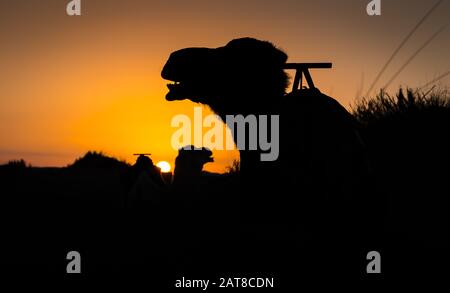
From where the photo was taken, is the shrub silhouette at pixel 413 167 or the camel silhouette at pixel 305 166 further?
the shrub silhouette at pixel 413 167

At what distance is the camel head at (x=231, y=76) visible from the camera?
228 inches

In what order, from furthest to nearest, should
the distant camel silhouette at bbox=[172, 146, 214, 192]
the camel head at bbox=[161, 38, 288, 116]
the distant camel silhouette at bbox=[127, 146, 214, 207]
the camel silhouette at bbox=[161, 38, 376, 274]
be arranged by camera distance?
1. the distant camel silhouette at bbox=[172, 146, 214, 192]
2. the distant camel silhouette at bbox=[127, 146, 214, 207]
3. the camel head at bbox=[161, 38, 288, 116]
4. the camel silhouette at bbox=[161, 38, 376, 274]

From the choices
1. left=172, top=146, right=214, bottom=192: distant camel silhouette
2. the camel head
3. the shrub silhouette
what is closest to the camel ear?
the camel head

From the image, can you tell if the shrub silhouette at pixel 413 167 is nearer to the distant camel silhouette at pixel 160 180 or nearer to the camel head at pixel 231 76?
the camel head at pixel 231 76

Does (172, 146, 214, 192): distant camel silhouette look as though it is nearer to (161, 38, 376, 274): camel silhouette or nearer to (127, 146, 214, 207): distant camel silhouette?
(127, 146, 214, 207): distant camel silhouette

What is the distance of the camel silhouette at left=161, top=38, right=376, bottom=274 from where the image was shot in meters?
4.95

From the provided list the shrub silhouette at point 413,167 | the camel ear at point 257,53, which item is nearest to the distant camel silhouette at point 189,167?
the shrub silhouette at point 413,167

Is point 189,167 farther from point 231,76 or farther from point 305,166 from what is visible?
point 305,166

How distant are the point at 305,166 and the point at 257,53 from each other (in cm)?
144

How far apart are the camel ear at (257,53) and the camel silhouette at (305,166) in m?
0.01

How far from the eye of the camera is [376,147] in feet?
24.3

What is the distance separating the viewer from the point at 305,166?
5016 millimetres
